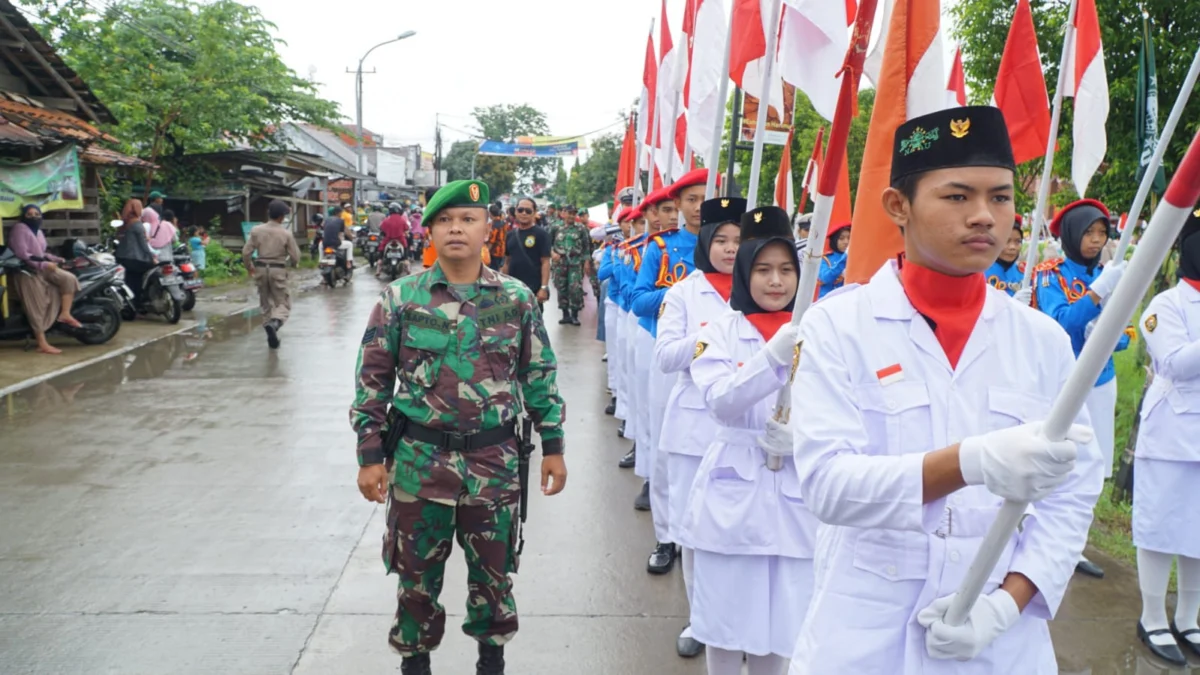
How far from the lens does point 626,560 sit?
506 cm

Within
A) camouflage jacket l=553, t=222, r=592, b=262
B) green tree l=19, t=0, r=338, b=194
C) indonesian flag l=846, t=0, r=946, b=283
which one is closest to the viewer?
indonesian flag l=846, t=0, r=946, b=283

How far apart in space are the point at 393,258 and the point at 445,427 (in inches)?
Answer: 742

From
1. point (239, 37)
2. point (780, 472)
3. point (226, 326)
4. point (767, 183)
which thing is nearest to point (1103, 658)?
point (780, 472)

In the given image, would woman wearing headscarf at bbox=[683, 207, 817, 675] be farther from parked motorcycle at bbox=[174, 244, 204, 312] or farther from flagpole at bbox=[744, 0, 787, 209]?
parked motorcycle at bbox=[174, 244, 204, 312]

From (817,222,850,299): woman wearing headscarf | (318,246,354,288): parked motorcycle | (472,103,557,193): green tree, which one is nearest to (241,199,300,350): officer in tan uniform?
(817,222,850,299): woman wearing headscarf

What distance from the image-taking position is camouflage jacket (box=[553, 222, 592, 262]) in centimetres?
1420

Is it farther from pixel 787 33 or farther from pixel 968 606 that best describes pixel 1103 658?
pixel 787 33

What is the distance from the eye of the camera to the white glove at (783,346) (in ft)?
9.41

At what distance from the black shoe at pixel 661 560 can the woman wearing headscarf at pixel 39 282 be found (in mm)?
8507

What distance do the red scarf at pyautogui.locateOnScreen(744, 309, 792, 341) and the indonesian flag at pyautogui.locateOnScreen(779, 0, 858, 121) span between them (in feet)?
3.75

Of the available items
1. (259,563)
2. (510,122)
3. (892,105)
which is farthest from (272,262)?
(510,122)

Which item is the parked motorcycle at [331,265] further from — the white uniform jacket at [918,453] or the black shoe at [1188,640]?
the white uniform jacket at [918,453]

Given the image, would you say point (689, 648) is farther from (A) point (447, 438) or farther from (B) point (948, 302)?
(B) point (948, 302)

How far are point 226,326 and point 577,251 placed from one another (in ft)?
16.8
